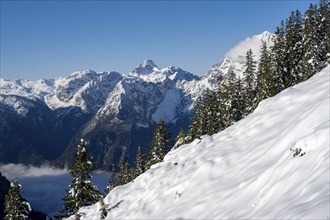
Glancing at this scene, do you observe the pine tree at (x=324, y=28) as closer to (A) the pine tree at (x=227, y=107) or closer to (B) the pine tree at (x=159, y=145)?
(A) the pine tree at (x=227, y=107)

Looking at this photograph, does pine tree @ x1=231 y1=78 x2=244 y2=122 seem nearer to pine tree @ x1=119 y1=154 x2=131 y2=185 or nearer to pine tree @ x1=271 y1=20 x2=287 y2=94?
pine tree @ x1=271 y1=20 x2=287 y2=94

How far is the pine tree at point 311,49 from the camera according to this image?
54.2m

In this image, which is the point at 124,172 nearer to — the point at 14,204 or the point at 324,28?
the point at 14,204

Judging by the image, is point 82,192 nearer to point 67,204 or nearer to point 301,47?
point 67,204

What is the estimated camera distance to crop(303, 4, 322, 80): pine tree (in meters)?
54.2

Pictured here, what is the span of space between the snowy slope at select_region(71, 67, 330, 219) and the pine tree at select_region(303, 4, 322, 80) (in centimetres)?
3399

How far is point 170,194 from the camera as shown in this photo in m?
18.0

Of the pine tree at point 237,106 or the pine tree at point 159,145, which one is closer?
the pine tree at point 159,145

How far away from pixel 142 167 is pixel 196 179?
5121 centimetres

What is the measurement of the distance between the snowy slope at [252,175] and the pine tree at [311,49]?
112 feet

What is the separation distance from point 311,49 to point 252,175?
157 ft

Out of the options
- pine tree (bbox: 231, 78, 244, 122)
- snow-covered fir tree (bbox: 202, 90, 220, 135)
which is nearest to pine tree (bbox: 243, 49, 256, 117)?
pine tree (bbox: 231, 78, 244, 122)

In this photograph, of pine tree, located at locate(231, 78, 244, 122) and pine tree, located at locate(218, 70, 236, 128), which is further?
pine tree, located at locate(231, 78, 244, 122)

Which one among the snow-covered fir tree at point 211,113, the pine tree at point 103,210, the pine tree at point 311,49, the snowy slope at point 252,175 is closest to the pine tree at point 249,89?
the snow-covered fir tree at point 211,113
